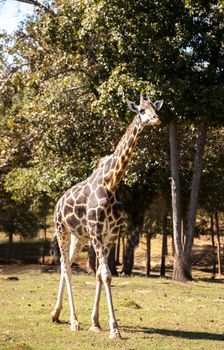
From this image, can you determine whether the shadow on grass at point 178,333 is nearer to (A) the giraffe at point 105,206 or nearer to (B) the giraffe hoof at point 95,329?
(B) the giraffe hoof at point 95,329

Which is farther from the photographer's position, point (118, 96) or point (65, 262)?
point (118, 96)

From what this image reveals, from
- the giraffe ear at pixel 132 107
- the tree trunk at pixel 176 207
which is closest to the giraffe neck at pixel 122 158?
the giraffe ear at pixel 132 107

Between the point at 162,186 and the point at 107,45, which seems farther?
the point at 162,186

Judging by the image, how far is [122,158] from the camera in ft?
39.7

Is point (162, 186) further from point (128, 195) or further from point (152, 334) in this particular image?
point (152, 334)

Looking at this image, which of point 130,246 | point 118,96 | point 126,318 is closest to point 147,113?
point 126,318

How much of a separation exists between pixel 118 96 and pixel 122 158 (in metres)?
12.0

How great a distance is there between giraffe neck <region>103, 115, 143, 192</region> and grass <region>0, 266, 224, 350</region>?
307cm

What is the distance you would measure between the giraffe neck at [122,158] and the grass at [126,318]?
10.1 feet

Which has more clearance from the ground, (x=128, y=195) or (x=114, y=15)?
(x=114, y=15)

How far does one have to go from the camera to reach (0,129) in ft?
94.6

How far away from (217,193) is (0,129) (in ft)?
39.9

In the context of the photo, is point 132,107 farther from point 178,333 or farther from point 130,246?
point 130,246

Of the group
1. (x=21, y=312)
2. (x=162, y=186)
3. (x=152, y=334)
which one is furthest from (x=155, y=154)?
(x=152, y=334)
